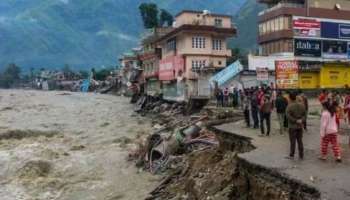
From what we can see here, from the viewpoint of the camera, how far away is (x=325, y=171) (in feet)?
38.9

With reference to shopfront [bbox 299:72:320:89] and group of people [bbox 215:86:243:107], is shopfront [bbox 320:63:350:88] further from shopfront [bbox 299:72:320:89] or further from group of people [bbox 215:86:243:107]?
group of people [bbox 215:86:243:107]

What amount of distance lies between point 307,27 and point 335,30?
159 inches

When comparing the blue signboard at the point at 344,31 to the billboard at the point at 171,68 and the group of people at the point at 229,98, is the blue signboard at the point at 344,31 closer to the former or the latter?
the billboard at the point at 171,68

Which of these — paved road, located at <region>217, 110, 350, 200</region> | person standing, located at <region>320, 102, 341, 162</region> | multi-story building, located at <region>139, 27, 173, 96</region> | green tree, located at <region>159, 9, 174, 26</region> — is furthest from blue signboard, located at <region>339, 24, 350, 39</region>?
person standing, located at <region>320, 102, 341, 162</region>

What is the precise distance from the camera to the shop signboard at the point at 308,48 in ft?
196

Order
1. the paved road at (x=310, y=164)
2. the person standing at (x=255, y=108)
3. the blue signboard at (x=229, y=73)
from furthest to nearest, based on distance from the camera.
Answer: the blue signboard at (x=229, y=73), the person standing at (x=255, y=108), the paved road at (x=310, y=164)

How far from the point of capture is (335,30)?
62219mm

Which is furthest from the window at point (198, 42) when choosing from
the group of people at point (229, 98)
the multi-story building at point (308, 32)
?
the group of people at point (229, 98)

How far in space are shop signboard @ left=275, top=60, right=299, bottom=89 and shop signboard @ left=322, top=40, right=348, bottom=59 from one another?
35255mm

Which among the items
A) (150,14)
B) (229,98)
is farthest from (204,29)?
(150,14)

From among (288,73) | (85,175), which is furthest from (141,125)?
(85,175)

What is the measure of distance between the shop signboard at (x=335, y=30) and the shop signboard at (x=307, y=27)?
746 mm

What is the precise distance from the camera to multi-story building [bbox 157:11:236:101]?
56531mm

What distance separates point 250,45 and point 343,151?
168267 millimetres
